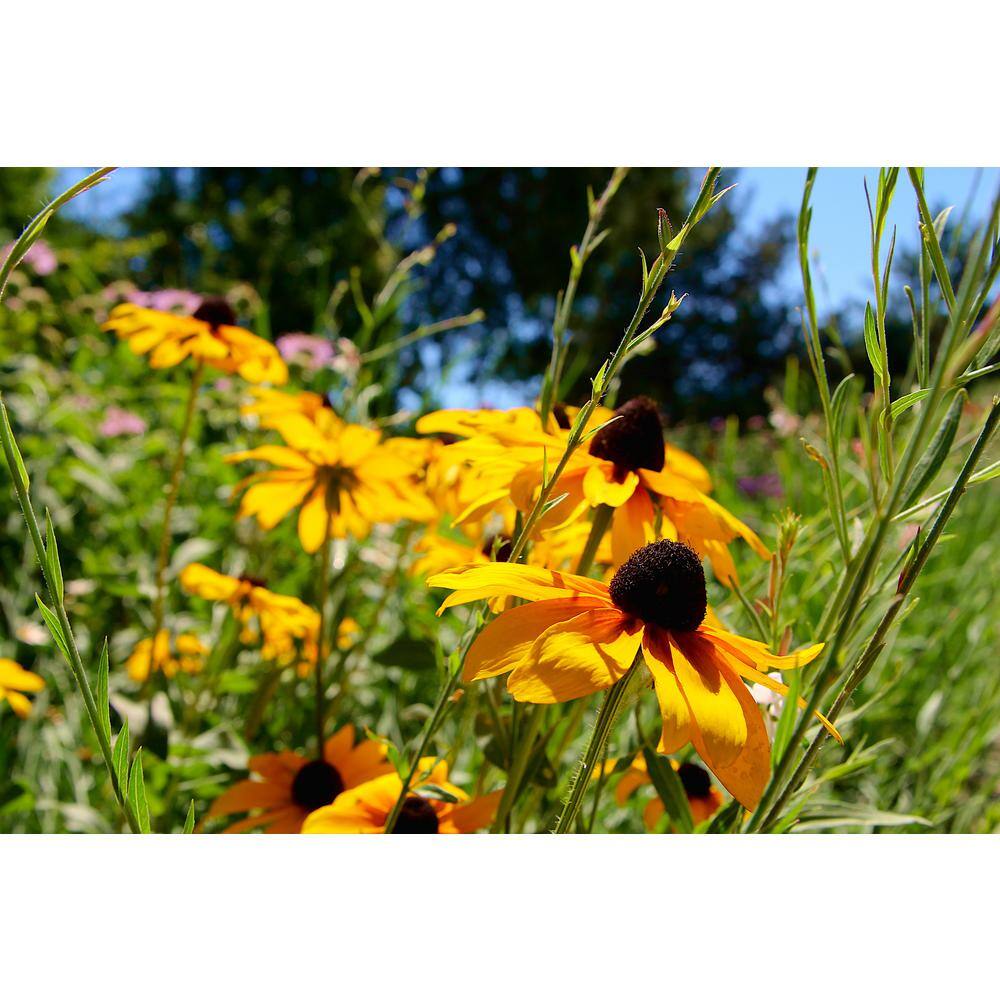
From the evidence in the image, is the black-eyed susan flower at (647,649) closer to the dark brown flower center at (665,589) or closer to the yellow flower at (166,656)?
the dark brown flower center at (665,589)

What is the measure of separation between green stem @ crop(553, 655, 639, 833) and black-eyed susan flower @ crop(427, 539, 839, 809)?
0.04ft

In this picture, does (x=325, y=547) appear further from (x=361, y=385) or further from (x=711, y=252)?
(x=711, y=252)

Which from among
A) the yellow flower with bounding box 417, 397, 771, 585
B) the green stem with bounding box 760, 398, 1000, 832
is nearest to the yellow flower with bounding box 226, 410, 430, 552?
the yellow flower with bounding box 417, 397, 771, 585

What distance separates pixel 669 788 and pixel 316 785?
311 millimetres

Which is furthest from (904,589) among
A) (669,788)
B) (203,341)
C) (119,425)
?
(119,425)

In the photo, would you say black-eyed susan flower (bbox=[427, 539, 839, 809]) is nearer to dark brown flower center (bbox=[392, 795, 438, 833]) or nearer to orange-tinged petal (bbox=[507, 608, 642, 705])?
orange-tinged petal (bbox=[507, 608, 642, 705])

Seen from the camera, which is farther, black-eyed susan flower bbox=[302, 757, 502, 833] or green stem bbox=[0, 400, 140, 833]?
black-eyed susan flower bbox=[302, 757, 502, 833]

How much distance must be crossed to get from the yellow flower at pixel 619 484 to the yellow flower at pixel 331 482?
233 mm

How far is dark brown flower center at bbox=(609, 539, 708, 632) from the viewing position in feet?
1.21

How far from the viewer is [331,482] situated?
31.3 inches

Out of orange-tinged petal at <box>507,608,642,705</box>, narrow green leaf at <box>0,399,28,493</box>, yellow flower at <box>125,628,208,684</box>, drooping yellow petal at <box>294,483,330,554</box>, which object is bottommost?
yellow flower at <box>125,628,208,684</box>

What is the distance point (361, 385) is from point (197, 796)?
44 centimetres

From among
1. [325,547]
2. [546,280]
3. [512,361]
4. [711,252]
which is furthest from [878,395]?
[711,252]
